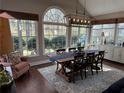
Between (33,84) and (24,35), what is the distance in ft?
8.78

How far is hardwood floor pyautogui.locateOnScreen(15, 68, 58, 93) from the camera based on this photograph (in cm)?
305

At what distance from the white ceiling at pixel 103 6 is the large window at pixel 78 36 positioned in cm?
136

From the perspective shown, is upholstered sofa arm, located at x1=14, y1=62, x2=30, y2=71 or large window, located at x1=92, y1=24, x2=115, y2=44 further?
large window, located at x1=92, y1=24, x2=115, y2=44

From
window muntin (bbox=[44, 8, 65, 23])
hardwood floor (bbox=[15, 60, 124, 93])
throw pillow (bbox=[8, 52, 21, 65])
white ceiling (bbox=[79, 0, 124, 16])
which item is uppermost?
white ceiling (bbox=[79, 0, 124, 16])

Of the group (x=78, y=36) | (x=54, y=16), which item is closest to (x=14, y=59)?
(x=54, y=16)

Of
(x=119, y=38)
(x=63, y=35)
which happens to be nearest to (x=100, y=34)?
(x=119, y=38)

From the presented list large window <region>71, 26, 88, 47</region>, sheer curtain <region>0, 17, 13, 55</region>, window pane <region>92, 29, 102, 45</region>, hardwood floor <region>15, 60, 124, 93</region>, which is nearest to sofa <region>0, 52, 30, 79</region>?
hardwood floor <region>15, 60, 124, 93</region>

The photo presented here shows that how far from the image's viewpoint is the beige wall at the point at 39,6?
14.9 feet

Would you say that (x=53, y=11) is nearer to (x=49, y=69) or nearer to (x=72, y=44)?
(x=72, y=44)

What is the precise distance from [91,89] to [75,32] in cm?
431

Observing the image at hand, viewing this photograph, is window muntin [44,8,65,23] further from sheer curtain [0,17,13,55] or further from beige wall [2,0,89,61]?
sheer curtain [0,17,13,55]

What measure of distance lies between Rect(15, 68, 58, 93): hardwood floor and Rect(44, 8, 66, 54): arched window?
217cm

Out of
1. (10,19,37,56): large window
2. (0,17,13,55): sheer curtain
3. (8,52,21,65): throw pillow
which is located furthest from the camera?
(10,19,37,56): large window

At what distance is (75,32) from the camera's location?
22.2ft
